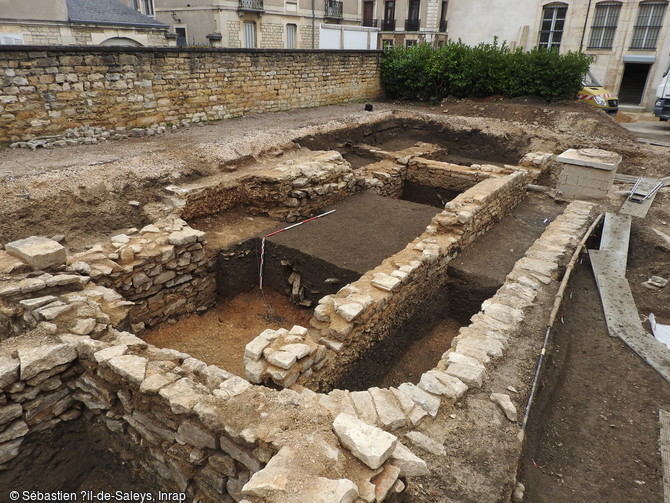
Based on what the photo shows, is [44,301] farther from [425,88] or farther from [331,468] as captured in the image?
[425,88]

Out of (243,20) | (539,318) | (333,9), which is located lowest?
(539,318)

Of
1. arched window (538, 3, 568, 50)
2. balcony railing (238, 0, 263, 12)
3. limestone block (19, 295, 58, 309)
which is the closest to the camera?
limestone block (19, 295, 58, 309)

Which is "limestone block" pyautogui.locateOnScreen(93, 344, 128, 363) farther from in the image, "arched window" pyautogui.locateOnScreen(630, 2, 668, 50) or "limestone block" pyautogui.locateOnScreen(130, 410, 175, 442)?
"arched window" pyautogui.locateOnScreen(630, 2, 668, 50)

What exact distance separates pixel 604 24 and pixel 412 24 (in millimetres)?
11710

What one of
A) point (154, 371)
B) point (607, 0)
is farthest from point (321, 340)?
point (607, 0)

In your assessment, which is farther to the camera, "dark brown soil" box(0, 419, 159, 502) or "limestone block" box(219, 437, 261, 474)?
"dark brown soil" box(0, 419, 159, 502)

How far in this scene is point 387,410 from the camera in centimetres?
334

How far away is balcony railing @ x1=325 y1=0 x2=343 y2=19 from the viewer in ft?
89.1

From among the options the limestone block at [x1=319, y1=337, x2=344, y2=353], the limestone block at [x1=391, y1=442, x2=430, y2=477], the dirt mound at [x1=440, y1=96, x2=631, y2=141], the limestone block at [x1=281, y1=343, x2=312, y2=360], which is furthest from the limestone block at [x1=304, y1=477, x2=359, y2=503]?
the dirt mound at [x1=440, y1=96, x2=631, y2=141]

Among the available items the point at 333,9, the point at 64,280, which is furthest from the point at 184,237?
the point at 333,9

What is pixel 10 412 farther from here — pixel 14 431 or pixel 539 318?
Answer: pixel 539 318

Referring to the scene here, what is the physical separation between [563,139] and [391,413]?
10.6 meters

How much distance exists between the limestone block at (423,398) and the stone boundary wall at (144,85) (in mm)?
8645

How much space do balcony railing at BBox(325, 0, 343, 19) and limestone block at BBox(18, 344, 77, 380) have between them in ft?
91.3
